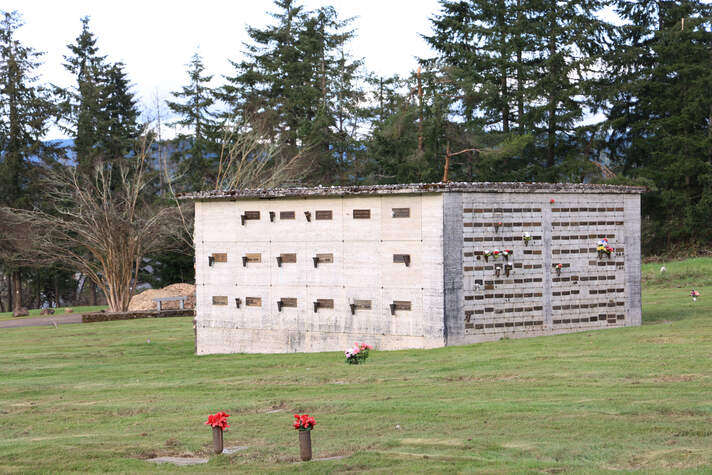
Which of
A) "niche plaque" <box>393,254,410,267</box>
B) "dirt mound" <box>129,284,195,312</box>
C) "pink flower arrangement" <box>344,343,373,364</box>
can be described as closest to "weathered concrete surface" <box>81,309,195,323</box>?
"dirt mound" <box>129,284,195,312</box>

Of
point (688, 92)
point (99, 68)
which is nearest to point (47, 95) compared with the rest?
point (99, 68)

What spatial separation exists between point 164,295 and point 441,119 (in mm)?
18622

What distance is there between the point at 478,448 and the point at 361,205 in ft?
45.5

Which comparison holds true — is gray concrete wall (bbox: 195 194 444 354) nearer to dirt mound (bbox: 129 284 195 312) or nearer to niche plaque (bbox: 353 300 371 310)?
niche plaque (bbox: 353 300 371 310)

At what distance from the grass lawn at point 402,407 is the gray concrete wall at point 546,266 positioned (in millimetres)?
1066

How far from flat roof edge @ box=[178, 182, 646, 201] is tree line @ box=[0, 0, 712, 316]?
778 inches

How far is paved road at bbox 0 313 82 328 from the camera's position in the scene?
136 feet

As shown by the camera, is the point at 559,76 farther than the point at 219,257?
Yes

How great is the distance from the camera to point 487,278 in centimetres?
2305

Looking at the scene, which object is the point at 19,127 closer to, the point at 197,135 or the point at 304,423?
the point at 197,135

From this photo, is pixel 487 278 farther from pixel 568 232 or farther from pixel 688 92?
pixel 688 92

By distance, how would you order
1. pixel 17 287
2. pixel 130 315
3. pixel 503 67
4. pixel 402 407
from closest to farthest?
pixel 402 407 → pixel 130 315 → pixel 503 67 → pixel 17 287

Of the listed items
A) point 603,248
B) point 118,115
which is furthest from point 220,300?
point 118,115

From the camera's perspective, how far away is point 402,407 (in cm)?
1384
